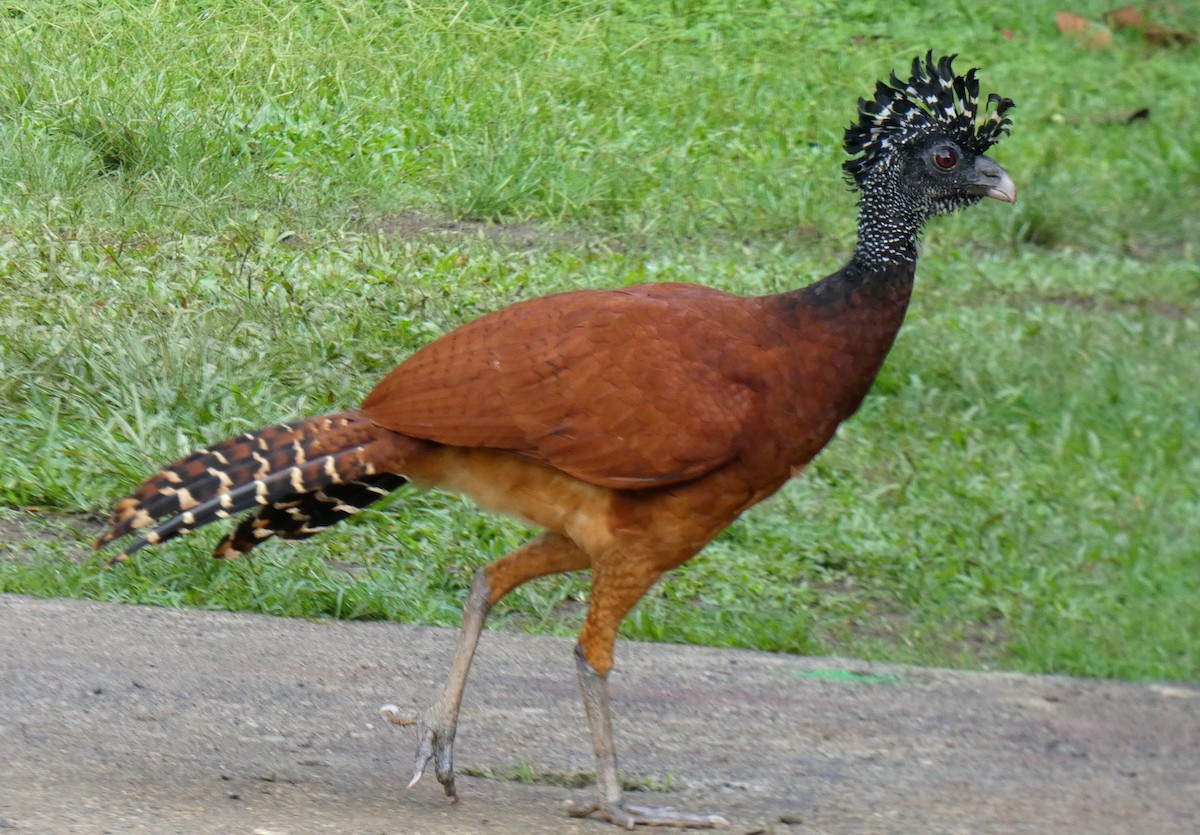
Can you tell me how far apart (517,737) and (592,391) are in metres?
1.07

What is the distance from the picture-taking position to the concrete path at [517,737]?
333cm

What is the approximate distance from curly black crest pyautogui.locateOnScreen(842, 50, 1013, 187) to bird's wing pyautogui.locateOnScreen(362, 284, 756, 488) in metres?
0.72

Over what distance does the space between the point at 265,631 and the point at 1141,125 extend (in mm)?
6747

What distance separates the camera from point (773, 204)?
7.04m

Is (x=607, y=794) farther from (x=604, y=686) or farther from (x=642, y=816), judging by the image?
(x=604, y=686)

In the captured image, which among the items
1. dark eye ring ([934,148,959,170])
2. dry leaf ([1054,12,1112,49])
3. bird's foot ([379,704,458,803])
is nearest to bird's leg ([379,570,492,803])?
bird's foot ([379,704,458,803])

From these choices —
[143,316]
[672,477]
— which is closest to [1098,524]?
[672,477]

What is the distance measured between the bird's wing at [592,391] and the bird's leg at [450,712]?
433mm

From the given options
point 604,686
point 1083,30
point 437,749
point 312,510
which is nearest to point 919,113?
point 604,686

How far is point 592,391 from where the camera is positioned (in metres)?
3.66

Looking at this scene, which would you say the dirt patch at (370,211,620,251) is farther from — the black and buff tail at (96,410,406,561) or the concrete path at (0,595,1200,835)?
the black and buff tail at (96,410,406,561)

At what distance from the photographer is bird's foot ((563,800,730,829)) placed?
3.54 meters

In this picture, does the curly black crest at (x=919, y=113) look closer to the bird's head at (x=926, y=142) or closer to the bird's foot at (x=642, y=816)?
the bird's head at (x=926, y=142)

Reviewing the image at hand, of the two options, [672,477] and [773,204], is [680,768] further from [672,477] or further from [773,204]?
[773,204]
